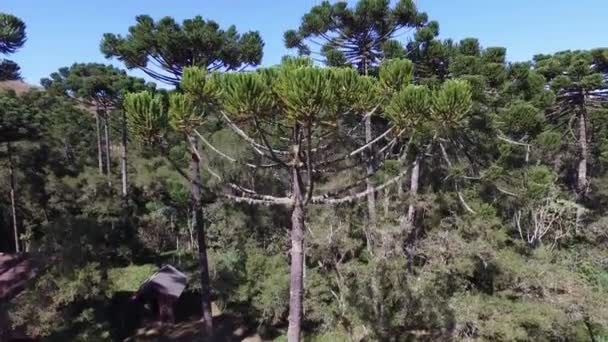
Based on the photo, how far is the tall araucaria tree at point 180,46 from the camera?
1058cm

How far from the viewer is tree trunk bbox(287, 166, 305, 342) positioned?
4.86 metres

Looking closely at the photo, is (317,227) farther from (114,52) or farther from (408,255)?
(114,52)

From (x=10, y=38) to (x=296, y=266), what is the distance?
8.63 metres

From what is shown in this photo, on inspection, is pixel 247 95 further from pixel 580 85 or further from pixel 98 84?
pixel 98 84

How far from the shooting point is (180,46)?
10672 mm

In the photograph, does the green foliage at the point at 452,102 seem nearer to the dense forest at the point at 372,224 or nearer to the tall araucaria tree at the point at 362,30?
the dense forest at the point at 372,224

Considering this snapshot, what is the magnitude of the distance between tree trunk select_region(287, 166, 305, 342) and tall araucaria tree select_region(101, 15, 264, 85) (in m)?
6.18

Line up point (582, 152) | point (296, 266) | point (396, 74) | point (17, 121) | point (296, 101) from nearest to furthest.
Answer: point (296, 101) < point (396, 74) < point (296, 266) < point (17, 121) < point (582, 152)

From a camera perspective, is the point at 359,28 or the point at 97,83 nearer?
the point at 359,28

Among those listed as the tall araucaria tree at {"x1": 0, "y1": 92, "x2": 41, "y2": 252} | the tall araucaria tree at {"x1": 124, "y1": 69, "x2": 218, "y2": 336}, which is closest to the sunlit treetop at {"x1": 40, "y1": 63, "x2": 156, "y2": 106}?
the tall araucaria tree at {"x1": 0, "y1": 92, "x2": 41, "y2": 252}

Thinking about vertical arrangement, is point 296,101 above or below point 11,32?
below

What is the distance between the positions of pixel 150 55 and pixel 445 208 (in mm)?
8682

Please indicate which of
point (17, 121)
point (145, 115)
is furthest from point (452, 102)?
point (17, 121)

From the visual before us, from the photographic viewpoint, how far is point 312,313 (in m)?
12.3
